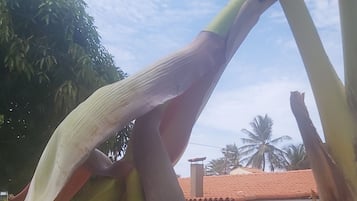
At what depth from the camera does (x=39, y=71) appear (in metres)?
2.54

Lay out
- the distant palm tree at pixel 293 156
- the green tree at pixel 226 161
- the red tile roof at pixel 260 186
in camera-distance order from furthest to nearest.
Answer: the green tree at pixel 226 161, the distant palm tree at pixel 293 156, the red tile roof at pixel 260 186

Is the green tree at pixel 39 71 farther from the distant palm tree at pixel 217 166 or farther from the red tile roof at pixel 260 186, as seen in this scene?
the distant palm tree at pixel 217 166

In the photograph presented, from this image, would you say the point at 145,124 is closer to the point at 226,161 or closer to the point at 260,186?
the point at 260,186

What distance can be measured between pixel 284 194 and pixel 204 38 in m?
7.23

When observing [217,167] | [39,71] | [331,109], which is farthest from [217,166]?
[331,109]

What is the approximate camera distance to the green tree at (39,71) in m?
2.54

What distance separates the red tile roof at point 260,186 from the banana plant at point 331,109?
635 cm

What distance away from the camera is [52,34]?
263cm

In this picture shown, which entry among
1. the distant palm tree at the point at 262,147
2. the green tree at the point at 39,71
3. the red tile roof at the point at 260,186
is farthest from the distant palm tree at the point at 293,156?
the green tree at the point at 39,71

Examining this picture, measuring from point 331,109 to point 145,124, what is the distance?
0.23m

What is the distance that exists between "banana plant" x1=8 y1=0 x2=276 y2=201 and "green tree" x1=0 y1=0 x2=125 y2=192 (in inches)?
70.6

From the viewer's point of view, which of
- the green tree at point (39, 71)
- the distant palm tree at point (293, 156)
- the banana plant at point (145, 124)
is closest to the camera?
the banana plant at point (145, 124)

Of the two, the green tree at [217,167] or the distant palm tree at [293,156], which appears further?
the green tree at [217,167]

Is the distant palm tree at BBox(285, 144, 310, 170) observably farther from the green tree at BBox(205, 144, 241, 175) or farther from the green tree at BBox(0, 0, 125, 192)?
the green tree at BBox(0, 0, 125, 192)
